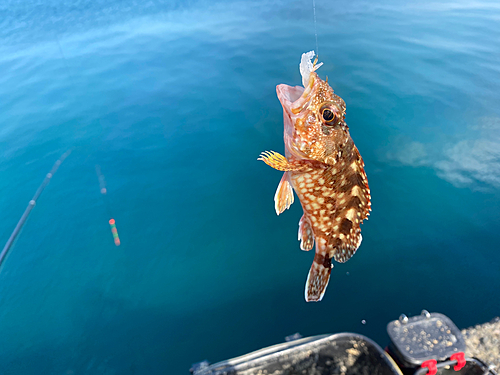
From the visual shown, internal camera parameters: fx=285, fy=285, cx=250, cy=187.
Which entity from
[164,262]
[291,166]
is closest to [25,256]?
[164,262]

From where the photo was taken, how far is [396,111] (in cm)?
855

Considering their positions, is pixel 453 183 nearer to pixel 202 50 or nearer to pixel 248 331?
pixel 248 331

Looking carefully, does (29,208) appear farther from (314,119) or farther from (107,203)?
(314,119)

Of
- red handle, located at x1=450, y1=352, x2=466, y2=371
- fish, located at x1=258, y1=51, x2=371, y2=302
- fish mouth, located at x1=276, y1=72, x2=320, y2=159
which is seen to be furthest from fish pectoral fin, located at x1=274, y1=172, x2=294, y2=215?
red handle, located at x1=450, y1=352, x2=466, y2=371

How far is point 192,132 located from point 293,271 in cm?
526

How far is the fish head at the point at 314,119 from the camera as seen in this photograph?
252 centimetres

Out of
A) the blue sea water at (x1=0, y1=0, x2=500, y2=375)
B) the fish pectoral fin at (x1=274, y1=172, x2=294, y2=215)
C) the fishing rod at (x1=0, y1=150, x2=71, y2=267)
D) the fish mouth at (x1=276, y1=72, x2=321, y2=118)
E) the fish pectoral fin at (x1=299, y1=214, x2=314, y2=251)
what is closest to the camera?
the fish mouth at (x1=276, y1=72, x2=321, y2=118)

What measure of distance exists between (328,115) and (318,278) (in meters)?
1.67

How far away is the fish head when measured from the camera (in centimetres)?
252

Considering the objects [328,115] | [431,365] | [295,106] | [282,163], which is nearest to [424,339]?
[431,365]

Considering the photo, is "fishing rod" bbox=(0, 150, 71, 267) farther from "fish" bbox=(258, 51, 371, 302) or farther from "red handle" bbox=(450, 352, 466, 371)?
"red handle" bbox=(450, 352, 466, 371)

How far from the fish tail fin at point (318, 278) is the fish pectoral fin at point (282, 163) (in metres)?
0.98

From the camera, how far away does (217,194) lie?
6.87m

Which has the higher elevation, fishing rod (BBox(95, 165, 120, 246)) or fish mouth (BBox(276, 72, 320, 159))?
fish mouth (BBox(276, 72, 320, 159))
